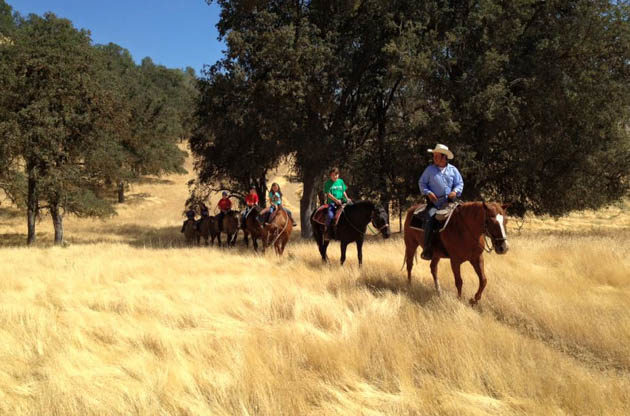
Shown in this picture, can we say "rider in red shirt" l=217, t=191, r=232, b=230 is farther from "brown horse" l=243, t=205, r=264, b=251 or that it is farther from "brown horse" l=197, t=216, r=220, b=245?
"brown horse" l=243, t=205, r=264, b=251

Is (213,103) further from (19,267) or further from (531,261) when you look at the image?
(531,261)

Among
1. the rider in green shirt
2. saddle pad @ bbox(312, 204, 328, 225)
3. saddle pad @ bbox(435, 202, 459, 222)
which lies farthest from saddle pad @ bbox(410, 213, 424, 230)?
saddle pad @ bbox(312, 204, 328, 225)

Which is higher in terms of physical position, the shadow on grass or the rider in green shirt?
the rider in green shirt

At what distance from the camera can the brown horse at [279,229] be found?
12.8 m

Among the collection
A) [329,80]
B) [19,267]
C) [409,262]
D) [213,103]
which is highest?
[329,80]

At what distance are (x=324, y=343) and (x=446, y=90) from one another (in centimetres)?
1437

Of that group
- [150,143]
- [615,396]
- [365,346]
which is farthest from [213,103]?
[150,143]

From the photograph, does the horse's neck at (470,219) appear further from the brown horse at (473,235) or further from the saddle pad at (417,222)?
the saddle pad at (417,222)

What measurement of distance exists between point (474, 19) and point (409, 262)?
11.5 meters

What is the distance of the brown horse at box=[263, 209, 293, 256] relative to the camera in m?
12.8

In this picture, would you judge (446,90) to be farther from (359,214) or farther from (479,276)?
(479,276)

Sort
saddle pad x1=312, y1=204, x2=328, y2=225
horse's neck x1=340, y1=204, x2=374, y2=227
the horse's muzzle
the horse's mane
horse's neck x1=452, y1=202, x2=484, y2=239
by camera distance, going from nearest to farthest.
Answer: the horse's muzzle → horse's neck x1=452, y1=202, x2=484, y2=239 → the horse's mane → horse's neck x1=340, y1=204, x2=374, y2=227 → saddle pad x1=312, y1=204, x2=328, y2=225

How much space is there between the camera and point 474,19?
14.9 meters

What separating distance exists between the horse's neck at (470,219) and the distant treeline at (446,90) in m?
9.03
